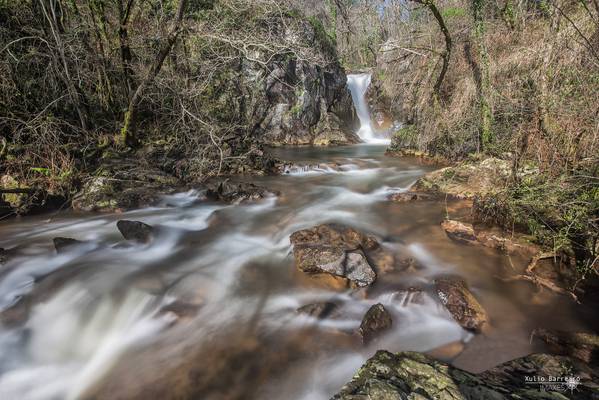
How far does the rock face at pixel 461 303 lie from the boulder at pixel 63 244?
4768 mm

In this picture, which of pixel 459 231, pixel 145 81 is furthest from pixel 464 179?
pixel 145 81

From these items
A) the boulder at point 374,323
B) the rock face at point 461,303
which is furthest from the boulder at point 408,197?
the boulder at point 374,323

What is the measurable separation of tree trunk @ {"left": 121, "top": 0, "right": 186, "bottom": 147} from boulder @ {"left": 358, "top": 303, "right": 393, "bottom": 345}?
6.10m

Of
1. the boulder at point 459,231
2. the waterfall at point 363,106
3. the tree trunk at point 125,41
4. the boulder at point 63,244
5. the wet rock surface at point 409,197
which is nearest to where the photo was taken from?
the boulder at point 63,244

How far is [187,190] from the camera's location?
7.00 m

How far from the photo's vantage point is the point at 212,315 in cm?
346

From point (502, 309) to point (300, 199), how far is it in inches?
171

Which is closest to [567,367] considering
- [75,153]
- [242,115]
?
[75,153]

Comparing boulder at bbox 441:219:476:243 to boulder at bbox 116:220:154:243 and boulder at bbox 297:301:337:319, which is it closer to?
boulder at bbox 297:301:337:319

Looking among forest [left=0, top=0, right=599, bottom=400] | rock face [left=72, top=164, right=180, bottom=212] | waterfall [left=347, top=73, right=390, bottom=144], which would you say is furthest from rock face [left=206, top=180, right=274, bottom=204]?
waterfall [left=347, top=73, right=390, bottom=144]

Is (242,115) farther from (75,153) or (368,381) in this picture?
(368,381)

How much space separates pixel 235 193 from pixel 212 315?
3545 mm

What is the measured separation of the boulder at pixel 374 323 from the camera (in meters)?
3.05

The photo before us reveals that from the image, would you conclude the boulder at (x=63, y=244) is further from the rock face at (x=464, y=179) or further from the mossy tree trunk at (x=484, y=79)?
the mossy tree trunk at (x=484, y=79)
